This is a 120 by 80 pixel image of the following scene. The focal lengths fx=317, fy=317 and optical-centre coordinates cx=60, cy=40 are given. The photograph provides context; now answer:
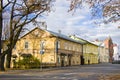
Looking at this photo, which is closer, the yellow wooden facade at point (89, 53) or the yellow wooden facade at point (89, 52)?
the yellow wooden facade at point (89, 52)

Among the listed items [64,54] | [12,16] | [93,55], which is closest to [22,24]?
[12,16]

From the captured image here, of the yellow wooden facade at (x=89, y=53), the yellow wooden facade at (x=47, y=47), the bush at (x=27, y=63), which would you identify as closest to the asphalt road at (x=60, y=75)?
the bush at (x=27, y=63)

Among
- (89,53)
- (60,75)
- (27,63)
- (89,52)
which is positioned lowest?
(60,75)

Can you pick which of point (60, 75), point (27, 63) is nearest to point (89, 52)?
point (27, 63)

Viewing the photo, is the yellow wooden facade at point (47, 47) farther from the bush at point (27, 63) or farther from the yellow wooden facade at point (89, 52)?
the yellow wooden facade at point (89, 52)

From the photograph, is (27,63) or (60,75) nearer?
(60,75)

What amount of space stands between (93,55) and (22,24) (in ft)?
228

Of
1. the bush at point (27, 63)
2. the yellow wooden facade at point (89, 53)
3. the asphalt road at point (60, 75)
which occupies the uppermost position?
the yellow wooden facade at point (89, 53)

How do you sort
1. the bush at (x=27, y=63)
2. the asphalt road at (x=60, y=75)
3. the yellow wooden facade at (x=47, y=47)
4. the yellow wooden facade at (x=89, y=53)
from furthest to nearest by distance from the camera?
the yellow wooden facade at (x=89, y=53) < the yellow wooden facade at (x=47, y=47) < the bush at (x=27, y=63) < the asphalt road at (x=60, y=75)

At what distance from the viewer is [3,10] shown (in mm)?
48375

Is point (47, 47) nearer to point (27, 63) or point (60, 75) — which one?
point (27, 63)

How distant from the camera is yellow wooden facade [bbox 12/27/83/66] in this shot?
71438 mm

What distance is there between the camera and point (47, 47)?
239 feet

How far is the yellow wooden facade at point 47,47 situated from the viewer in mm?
71438
